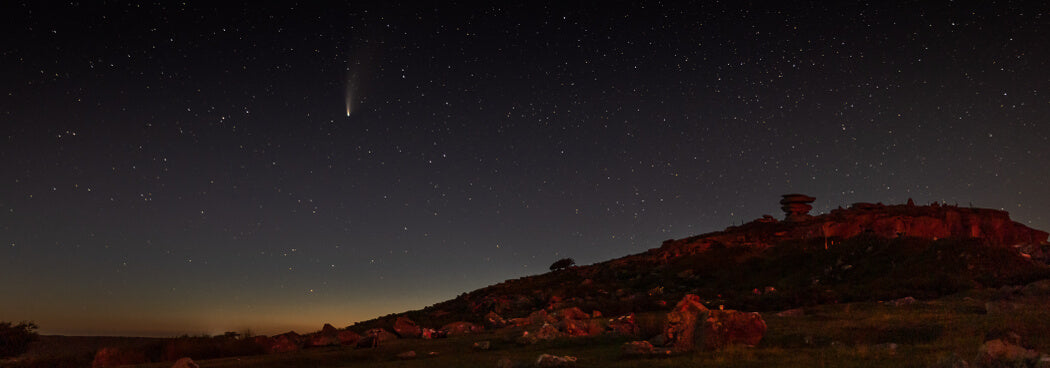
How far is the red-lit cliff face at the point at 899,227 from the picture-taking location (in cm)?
5891

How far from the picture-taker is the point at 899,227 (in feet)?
195

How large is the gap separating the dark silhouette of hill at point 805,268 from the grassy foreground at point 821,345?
351 inches

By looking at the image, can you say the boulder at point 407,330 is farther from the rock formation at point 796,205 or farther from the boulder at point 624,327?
the rock formation at point 796,205

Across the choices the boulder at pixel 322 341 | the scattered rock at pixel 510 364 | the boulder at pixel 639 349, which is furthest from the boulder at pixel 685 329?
the boulder at pixel 322 341

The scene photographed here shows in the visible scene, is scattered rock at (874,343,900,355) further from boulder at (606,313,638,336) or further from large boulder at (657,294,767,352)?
boulder at (606,313,638,336)

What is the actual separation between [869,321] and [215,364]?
69.7ft

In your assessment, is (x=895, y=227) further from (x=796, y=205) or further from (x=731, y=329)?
(x=731, y=329)

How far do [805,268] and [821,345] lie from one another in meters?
30.9

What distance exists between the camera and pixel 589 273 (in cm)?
6297

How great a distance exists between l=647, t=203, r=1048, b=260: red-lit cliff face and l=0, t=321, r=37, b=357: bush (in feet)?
157

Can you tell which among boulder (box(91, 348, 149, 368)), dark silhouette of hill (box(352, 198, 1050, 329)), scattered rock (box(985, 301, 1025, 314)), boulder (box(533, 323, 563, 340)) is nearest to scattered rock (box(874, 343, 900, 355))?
scattered rock (box(985, 301, 1025, 314))

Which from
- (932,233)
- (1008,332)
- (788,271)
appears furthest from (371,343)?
(932,233)

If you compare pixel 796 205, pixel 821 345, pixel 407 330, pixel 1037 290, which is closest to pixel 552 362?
pixel 821 345

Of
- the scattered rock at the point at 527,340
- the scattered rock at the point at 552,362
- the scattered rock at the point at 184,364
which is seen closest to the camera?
the scattered rock at the point at 552,362
